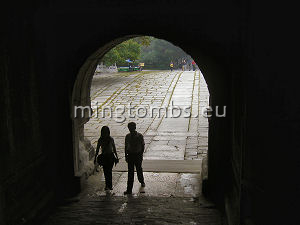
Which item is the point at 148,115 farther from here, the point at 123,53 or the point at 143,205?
the point at 123,53

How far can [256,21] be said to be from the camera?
3973 millimetres

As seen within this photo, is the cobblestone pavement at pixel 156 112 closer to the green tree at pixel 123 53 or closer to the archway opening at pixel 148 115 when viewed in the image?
the archway opening at pixel 148 115

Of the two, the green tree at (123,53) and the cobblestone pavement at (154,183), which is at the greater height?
the green tree at (123,53)

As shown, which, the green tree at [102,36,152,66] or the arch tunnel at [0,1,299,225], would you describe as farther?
the green tree at [102,36,152,66]

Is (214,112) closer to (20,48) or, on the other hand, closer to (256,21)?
(256,21)

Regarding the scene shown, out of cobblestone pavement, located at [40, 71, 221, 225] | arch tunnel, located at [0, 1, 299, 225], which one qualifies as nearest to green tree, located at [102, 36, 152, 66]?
cobblestone pavement, located at [40, 71, 221, 225]

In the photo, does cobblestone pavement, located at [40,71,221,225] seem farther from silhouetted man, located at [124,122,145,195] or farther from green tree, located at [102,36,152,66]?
green tree, located at [102,36,152,66]

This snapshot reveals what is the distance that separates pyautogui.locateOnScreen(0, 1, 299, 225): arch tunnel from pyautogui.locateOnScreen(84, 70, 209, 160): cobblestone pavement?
3.44 metres

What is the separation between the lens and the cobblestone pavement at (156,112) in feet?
32.7

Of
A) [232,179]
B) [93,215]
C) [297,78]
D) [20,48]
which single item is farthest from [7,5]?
[232,179]

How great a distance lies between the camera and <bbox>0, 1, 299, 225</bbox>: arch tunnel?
12.9 ft

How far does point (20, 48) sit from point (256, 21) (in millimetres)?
3099

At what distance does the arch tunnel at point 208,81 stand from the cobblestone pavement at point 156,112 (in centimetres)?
344

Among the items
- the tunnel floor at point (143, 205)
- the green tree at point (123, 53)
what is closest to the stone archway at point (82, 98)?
the tunnel floor at point (143, 205)
